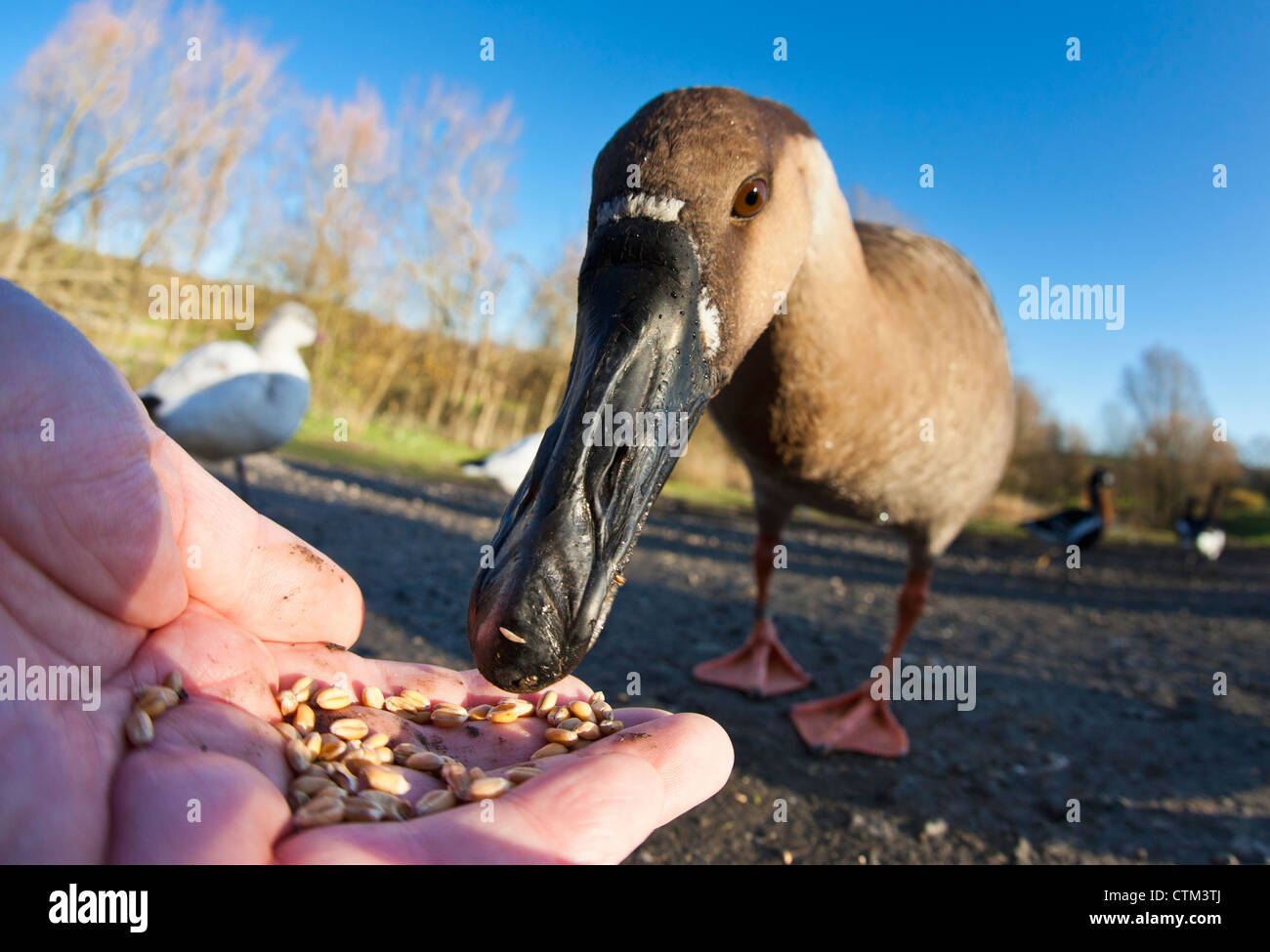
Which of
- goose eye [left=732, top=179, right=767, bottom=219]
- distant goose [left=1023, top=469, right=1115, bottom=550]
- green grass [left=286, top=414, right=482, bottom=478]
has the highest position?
goose eye [left=732, top=179, right=767, bottom=219]

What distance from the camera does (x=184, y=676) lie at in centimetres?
193

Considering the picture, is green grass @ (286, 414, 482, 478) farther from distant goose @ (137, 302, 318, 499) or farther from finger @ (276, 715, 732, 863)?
finger @ (276, 715, 732, 863)

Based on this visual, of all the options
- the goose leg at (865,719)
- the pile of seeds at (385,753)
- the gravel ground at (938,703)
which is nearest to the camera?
the pile of seeds at (385,753)

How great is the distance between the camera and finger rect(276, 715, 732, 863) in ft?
4.29

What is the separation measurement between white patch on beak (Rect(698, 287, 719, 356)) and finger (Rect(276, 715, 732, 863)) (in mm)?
1113

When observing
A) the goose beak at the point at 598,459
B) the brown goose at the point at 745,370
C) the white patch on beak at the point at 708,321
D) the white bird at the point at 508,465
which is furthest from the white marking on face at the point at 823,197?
the white bird at the point at 508,465

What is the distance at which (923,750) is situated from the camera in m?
4.29

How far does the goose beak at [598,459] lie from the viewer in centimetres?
167

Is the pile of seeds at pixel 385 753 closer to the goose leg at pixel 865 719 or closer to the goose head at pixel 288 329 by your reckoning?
the goose leg at pixel 865 719

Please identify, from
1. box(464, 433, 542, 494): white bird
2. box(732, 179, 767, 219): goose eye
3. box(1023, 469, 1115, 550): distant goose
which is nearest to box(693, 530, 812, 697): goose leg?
box(732, 179, 767, 219): goose eye

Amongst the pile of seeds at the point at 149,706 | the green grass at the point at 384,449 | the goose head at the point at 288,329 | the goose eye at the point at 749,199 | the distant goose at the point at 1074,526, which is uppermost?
the goose head at the point at 288,329

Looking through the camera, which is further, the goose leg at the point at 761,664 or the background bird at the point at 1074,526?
the background bird at the point at 1074,526

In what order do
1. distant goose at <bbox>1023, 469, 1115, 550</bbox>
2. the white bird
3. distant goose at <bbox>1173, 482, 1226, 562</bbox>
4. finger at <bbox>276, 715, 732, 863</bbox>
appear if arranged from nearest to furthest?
finger at <bbox>276, 715, 732, 863</bbox> → the white bird → distant goose at <bbox>1023, 469, 1115, 550</bbox> → distant goose at <bbox>1173, 482, 1226, 562</bbox>

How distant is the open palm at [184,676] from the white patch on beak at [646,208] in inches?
56.4
